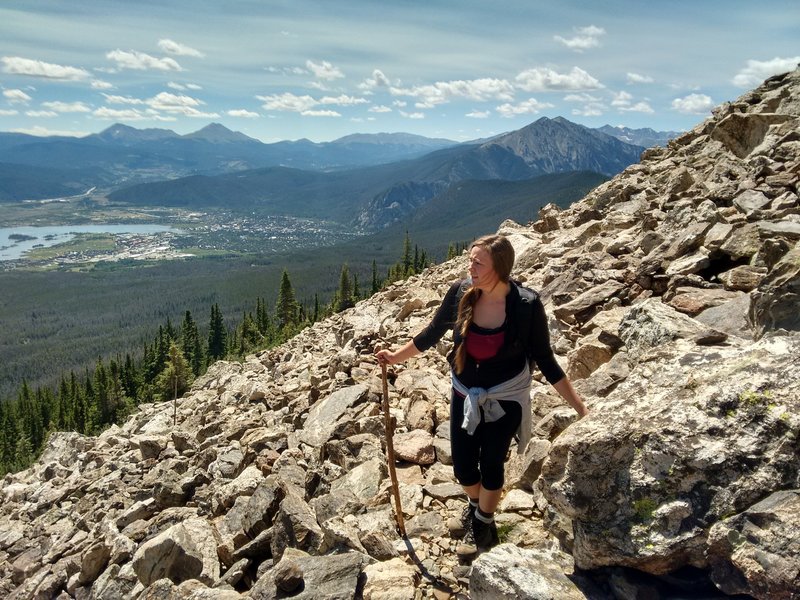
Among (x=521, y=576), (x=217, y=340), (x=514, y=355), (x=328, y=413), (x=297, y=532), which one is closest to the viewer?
(x=521, y=576)

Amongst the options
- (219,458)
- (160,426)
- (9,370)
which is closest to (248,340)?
(160,426)

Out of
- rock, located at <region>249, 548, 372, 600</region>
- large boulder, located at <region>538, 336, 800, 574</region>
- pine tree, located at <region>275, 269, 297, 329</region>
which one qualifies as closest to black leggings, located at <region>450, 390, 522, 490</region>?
large boulder, located at <region>538, 336, 800, 574</region>

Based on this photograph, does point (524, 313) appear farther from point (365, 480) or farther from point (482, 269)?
point (365, 480)

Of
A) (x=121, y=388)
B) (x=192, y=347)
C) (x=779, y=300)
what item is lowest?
(x=121, y=388)

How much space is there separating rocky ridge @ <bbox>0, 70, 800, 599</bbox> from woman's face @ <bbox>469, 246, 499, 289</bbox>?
179 centimetres

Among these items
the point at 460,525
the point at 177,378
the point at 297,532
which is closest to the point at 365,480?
the point at 297,532

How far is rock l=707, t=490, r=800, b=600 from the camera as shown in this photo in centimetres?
365

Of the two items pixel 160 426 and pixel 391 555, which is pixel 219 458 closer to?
pixel 391 555

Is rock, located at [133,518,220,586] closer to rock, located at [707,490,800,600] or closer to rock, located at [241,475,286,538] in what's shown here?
rock, located at [241,475,286,538]

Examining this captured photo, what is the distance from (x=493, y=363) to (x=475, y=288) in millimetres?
909

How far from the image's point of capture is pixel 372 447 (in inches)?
388

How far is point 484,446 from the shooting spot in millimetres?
6070

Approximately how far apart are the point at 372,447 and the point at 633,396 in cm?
593

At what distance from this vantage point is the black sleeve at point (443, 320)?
634 cm
